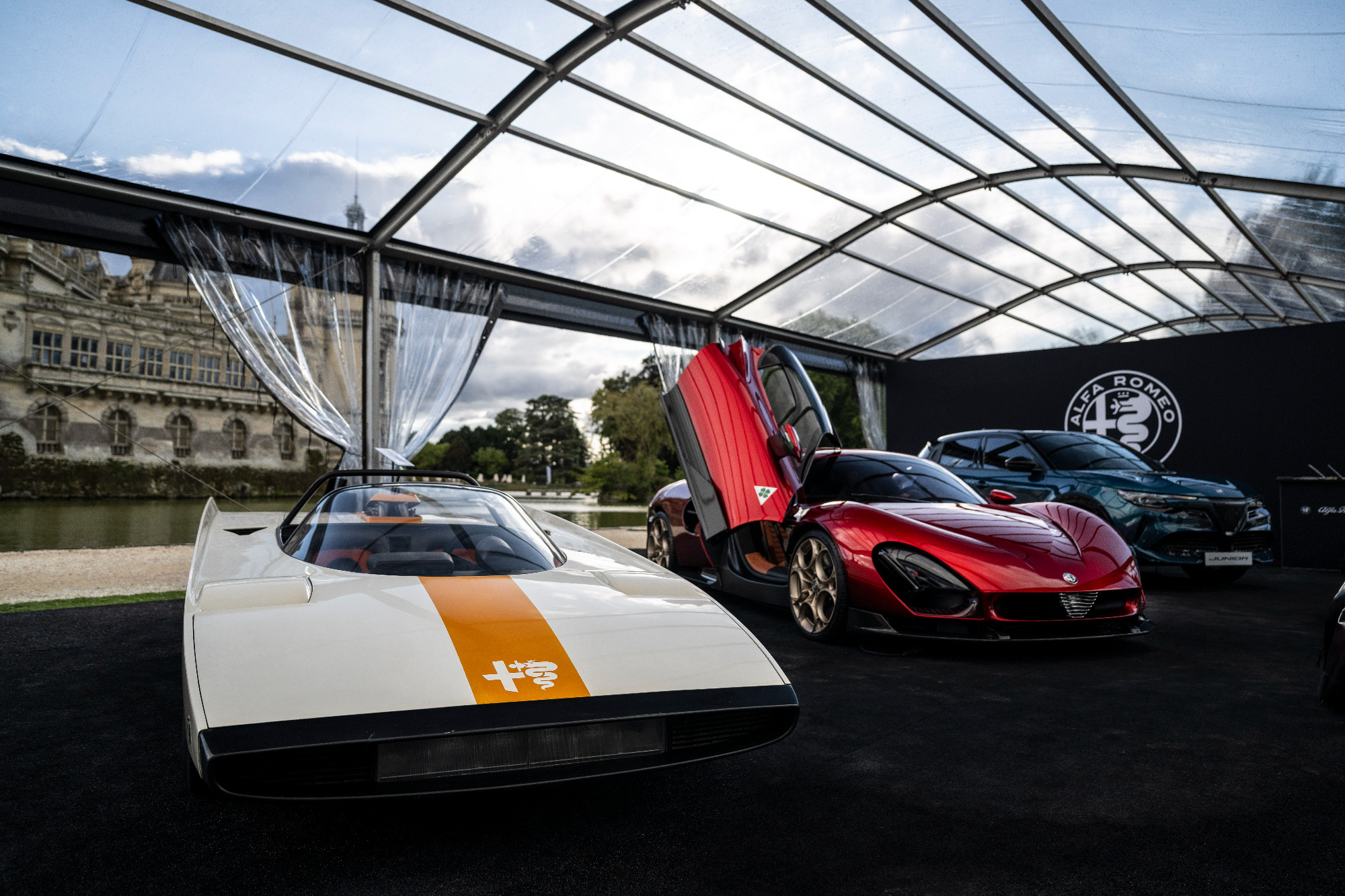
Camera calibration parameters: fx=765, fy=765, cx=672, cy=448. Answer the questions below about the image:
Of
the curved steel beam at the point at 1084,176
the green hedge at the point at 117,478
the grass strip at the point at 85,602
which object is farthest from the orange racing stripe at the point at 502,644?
the green hedge at the point at 117,478

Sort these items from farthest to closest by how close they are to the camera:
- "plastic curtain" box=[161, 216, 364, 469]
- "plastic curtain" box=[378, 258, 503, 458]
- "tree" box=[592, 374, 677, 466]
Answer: "tree" box=[592, 374, 677, 466] < "plastic curtain" box=[378, 258, 503, 458] < "plastic curtain" box=[161, 216, 364, 469]

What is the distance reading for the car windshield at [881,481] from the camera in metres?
4.45

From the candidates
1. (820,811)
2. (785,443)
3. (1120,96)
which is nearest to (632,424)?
(1120,96)

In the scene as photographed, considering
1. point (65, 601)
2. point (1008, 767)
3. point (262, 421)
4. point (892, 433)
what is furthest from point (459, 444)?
point (1008, 767)

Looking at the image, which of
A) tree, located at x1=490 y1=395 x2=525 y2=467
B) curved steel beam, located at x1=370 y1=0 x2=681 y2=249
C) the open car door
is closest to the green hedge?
curved steel beam, located at x1=370 y1=0 x2=681 y2=249

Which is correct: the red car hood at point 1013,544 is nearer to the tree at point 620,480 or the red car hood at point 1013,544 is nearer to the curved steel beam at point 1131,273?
the curved steel beam at point 1131,273

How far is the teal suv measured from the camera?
6.02 meters

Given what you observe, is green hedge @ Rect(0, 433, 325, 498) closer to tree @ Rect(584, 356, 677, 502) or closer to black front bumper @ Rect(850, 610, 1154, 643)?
tree @ Rect(584, 356, 677, 502)

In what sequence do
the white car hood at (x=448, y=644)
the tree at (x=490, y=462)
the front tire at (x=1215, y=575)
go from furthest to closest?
the tree at (x=490, y=462)
the front tire at (x=1215, y=575)
the white car hood at (x=448, y=644)

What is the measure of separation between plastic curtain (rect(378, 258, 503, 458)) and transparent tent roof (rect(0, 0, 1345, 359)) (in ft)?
1.54

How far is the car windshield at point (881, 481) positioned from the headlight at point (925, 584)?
75 centimetres

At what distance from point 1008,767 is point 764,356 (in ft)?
8.99

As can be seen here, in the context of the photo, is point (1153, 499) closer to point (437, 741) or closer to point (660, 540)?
point (660, 540)

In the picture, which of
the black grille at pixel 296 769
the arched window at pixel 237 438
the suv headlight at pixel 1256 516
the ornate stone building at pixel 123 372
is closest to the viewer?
the black grille at pixel 296 769
